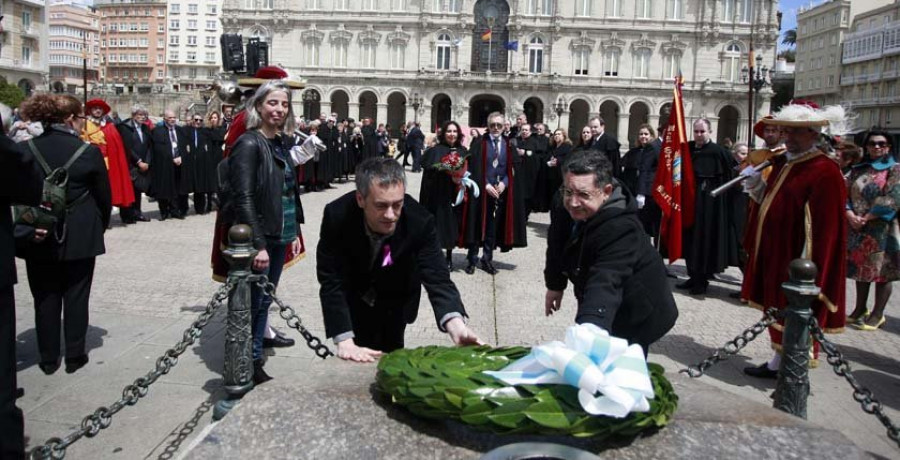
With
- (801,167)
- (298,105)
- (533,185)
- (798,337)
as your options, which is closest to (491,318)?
(801,167)

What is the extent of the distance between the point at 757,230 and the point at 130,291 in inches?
237

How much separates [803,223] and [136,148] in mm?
10953

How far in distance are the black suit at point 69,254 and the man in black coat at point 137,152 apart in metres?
7.48

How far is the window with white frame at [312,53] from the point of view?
54594 millimetres

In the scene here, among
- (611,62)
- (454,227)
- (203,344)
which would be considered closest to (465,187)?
(454,227)

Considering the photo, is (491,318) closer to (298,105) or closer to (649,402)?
(649,402)

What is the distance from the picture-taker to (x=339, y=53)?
5459 centimetres

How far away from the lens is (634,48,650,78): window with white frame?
54375mm

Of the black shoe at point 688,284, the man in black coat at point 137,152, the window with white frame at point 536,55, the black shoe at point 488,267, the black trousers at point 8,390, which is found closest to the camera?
the black trousers at point 8,390

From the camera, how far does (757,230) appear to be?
5.03 meters

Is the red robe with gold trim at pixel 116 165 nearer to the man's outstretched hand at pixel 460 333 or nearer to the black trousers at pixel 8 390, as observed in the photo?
the black trousers at pixel 8 390

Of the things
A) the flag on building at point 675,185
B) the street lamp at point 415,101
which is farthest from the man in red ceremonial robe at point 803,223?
the street lamp at point 415,101

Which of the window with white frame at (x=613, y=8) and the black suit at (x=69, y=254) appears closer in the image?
the black suit at (x=69, y=254)

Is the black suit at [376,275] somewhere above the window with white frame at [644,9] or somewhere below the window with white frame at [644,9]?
below
